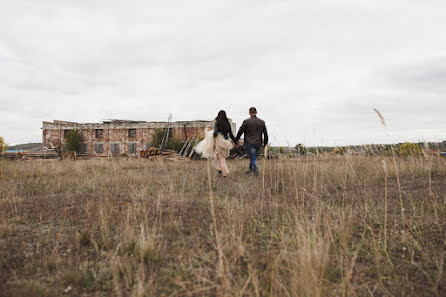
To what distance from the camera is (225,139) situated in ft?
25.4

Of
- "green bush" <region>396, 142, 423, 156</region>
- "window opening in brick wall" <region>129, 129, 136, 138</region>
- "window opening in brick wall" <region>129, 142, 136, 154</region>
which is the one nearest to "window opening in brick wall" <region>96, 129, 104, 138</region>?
"window opening in brick wall" <region>129, 129, 136, 138</region>

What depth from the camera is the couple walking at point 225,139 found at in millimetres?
7539

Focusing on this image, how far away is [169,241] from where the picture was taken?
106 inches

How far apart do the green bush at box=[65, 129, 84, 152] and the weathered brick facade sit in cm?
59

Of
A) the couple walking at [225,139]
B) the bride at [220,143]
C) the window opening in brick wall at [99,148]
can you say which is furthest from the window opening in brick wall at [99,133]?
the bride at [220,143]

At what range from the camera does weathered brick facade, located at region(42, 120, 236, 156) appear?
2816 cm

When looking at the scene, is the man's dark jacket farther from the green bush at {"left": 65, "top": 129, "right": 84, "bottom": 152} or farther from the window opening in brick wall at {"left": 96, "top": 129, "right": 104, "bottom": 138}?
the green bush at {"left": 65, "top": 129, "right": 84, "bottom": 152}

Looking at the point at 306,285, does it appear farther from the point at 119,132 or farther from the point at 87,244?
the point at 119,132

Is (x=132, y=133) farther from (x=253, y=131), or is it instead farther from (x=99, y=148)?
(x=253, y=131)

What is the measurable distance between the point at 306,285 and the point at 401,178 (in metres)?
6.71

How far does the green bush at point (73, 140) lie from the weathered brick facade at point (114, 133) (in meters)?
0.59

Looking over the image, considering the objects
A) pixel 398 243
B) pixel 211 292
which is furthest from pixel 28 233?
pixel 398 243

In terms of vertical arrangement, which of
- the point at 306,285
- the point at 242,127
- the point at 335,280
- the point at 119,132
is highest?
the point at 119,132

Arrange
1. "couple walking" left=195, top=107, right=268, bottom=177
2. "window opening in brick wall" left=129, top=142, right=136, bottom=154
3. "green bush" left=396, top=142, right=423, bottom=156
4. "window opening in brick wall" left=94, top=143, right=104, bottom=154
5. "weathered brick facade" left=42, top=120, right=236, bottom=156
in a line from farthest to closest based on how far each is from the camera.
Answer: "window opening in brick wall" left=94, top=143, right=104, bottom=154 < "window opening in brick wall" left=129, top=142, right=136, bottom=154 < "weathered brick facade" left=42, top=120, right=236, bottom=156 < "green bush" left=396, top=142, right=423, bottom=156 < "couple walking" left=195, top=107, right=268, bottom=177
